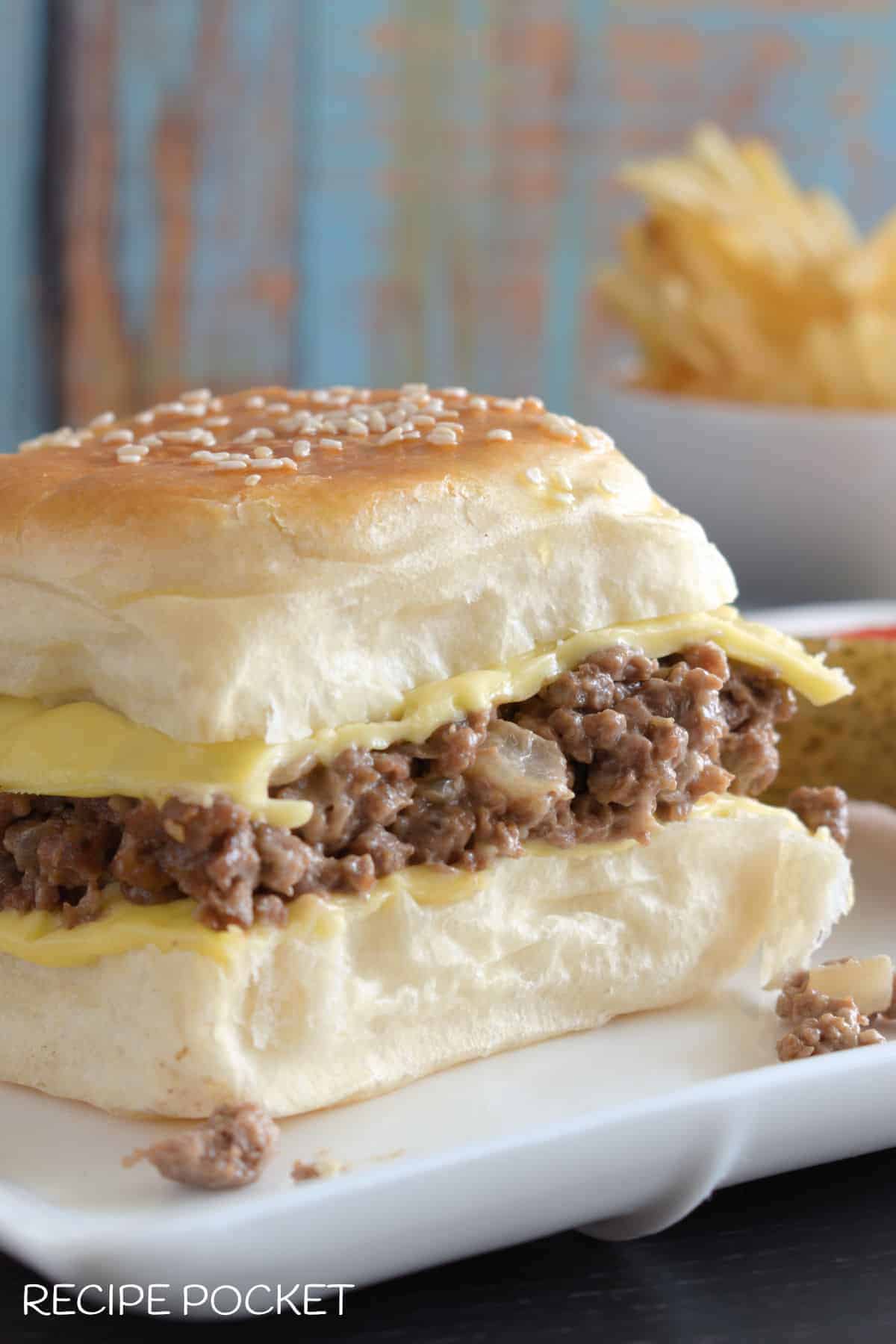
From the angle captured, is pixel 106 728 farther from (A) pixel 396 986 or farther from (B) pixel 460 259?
(B) pixel 460 259

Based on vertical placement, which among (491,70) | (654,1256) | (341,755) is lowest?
(654,1256)

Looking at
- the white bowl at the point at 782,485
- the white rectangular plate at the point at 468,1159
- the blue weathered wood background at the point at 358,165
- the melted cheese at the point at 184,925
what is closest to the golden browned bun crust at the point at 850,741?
the white rectangular plate at the point at 468,1159

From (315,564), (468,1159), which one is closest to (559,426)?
(315,564)

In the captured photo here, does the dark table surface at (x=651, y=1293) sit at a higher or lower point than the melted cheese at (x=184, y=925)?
lower

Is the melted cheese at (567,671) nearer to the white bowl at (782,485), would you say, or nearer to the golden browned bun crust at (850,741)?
the golden browned bun crust at (850,741)

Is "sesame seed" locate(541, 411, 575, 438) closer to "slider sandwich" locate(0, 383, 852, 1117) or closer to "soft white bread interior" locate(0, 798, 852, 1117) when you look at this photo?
"slider sandwich" locate(0, 383, 852, 1117)

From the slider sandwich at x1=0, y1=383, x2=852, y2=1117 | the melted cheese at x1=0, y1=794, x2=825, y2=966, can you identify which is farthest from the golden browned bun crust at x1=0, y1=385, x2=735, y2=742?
the melted cheese at x1=0, y1=794, x2=825, y2=966

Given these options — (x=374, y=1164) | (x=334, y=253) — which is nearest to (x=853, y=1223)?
(x=374, y=1164)
